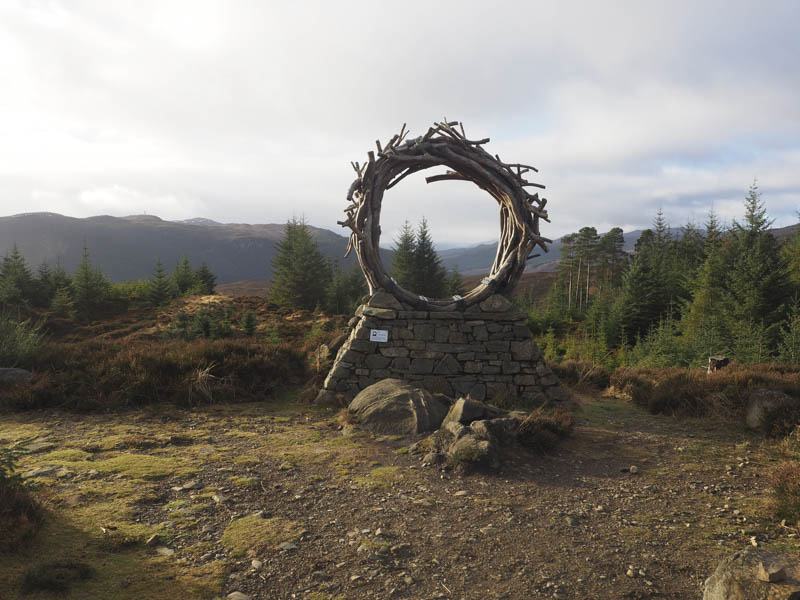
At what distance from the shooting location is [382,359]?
337 inches

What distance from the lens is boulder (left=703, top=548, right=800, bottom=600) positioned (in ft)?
8.44

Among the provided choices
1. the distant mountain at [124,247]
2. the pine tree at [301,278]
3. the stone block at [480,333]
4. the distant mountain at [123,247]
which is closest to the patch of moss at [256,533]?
the stone block at [480,333]

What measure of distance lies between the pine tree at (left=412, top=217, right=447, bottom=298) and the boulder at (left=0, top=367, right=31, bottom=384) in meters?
27.7

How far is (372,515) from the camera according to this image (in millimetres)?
4312

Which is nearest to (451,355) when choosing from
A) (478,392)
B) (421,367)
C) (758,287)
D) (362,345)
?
(421,367)

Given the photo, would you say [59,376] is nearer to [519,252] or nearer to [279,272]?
[519,252]

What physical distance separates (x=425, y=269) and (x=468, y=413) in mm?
29159

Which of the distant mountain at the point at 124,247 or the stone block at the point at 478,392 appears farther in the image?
the distant mountain at the point at 124,247

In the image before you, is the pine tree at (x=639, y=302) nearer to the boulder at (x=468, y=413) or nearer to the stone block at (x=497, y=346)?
the stone block at (x=497, y=346)

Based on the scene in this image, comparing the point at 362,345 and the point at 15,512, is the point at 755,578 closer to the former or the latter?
the point at 15,512

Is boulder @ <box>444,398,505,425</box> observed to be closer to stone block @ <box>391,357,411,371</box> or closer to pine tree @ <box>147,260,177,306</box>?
stone block @ <box>391,357,411,371</box>

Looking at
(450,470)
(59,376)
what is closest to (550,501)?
(450,470)

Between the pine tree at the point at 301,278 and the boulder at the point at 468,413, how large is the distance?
25115 millimetres

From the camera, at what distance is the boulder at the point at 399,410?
674cm
